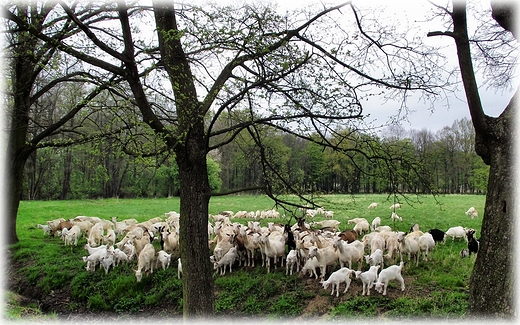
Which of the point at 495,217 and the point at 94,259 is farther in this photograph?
the point at 94,259

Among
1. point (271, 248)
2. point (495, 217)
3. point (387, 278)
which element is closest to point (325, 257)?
point (271, 248)

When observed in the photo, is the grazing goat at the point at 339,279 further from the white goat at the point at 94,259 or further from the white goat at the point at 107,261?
the white goat at the point at 94,259

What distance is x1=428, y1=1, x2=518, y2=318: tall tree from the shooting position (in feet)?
15.3

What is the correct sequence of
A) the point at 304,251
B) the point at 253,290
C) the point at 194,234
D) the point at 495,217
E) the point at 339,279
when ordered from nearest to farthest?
the point at 495,217 → the point at 194,234 → the point at 339,279 → the point at 253,290 → the point at 304,251

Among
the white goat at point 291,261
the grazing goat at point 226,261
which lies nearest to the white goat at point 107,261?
the grazing goat at point 226,261

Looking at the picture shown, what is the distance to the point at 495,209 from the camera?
4.95 m

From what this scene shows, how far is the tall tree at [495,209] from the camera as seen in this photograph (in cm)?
466

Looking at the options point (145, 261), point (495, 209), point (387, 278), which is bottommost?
point (145, 261)

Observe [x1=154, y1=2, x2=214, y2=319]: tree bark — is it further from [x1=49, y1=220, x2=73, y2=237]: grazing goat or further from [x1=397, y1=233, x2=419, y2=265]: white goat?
[x1=49, y1=220, x2=73, y2=237]: grazing goat

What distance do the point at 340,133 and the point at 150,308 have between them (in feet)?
23.9

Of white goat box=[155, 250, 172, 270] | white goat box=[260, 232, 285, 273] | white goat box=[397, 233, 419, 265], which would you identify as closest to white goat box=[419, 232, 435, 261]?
white goat box=[397, 233, 419, 265]

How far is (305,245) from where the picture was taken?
1060 centimetres

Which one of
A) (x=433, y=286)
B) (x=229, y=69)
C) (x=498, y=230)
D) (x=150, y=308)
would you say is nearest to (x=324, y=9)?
(x=229, y=69)

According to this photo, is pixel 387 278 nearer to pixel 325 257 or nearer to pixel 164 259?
pixel 325 257
